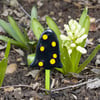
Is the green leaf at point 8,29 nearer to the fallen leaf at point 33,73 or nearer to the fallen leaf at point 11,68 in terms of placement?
the fallen leaf at point 11,68

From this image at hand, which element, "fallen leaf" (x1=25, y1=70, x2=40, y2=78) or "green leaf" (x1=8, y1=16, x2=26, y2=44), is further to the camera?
"green leaf" (x1=8, y1=16, x2=26, y2=44)

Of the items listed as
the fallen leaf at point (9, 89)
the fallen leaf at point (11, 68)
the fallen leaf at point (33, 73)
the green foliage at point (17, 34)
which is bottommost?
the fallen leaf at point (9, 89)

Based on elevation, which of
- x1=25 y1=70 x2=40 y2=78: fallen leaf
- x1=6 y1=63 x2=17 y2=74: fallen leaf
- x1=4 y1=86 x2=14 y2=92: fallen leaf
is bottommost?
x1=4 y1=86 x2=14 y2=92: fallen leaf

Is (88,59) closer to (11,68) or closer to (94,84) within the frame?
(94,84)

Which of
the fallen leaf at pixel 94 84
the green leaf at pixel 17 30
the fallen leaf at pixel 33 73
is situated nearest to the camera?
the fallen leaf at pixel 94 84

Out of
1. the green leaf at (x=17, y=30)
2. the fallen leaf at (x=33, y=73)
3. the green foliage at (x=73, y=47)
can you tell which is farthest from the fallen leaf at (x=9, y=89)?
the green leaf at (x=17, y=30)

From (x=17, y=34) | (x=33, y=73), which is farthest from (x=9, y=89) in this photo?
(x=17, y=34)

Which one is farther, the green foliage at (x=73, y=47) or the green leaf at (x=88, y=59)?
the green leaf at (x=88, y=59)

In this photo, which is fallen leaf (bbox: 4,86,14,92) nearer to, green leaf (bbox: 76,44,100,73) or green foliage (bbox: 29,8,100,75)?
green foliage (bbox: 29,8,100,75)

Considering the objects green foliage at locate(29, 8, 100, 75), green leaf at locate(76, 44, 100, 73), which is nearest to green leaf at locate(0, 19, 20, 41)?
green foliage at locate(29, 8, 100, 75)

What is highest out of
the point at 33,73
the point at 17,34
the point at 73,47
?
the point at 17,34

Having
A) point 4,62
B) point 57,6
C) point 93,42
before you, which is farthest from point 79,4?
point 4,62
